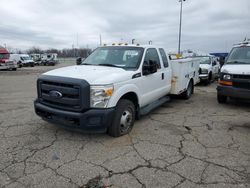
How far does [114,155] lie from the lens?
3863 mm

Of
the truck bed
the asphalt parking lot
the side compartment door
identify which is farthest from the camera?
the truck bed

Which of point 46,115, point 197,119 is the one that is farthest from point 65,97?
point 197,119

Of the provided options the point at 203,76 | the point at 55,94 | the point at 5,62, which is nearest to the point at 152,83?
the point at 55,94

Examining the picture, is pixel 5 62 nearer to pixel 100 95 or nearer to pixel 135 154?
pixel 100 95

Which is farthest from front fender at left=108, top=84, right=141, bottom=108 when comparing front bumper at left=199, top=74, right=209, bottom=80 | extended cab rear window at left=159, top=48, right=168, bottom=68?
front bumper at left=199, top=74, right=209, bottom=80

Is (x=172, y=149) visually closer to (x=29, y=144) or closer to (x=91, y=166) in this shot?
(x=91, y=166)

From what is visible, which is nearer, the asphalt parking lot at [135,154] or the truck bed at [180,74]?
the asphalt parking lot at [135,154]

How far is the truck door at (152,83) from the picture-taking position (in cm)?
530

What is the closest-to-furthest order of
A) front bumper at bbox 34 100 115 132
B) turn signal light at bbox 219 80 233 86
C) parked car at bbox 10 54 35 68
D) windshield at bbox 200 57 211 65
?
1. front bumper at bbox 34 100 115 132
2. turn signal light at bbox 219 80 233 86
3. windshield at bbox 200 57 211 65
4. parked car at bbox 10 54 35 68

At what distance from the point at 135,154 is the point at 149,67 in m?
2.23

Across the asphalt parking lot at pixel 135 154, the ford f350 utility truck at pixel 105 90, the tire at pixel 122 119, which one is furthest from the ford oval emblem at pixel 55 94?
the tire at pixel 122 119

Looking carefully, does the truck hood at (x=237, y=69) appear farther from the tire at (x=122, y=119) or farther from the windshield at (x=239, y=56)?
the tire at (x=122, y=119)

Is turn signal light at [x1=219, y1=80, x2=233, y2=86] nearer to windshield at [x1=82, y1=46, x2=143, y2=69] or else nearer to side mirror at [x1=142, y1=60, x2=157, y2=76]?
side mirror at [x1=142, y1=60, x2=157, y2=76]

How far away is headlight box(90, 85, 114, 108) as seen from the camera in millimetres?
3982
